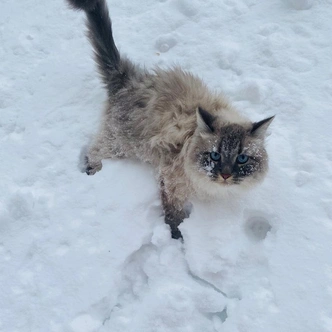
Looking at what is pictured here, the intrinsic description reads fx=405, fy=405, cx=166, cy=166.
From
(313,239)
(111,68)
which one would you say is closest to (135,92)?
(111,68)

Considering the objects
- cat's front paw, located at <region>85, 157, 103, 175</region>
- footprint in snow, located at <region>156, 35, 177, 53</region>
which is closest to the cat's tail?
cat's front paw, located at <region>85, 157, 103, 175</region>

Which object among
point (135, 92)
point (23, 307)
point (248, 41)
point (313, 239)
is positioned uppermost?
point (135, 92)

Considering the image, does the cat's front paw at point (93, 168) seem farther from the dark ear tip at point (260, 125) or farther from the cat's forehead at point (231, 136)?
the dark ear tip at point (260, 125)

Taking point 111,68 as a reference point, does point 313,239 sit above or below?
below

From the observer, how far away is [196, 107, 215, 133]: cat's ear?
9.27 ft

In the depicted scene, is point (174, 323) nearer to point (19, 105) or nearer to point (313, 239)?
point (313, 239)

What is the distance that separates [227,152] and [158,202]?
28.0 inches

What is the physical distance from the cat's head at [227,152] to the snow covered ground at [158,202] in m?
0.35

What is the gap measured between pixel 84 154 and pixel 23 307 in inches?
54.5

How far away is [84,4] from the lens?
3.31 metres

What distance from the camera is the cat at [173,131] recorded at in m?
2.84

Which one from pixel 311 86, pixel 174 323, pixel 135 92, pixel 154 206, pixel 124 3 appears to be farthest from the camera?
pixel 124 3

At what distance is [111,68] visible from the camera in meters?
3.49

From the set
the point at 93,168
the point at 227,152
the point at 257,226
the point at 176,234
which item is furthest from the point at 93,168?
the point at 257,226
